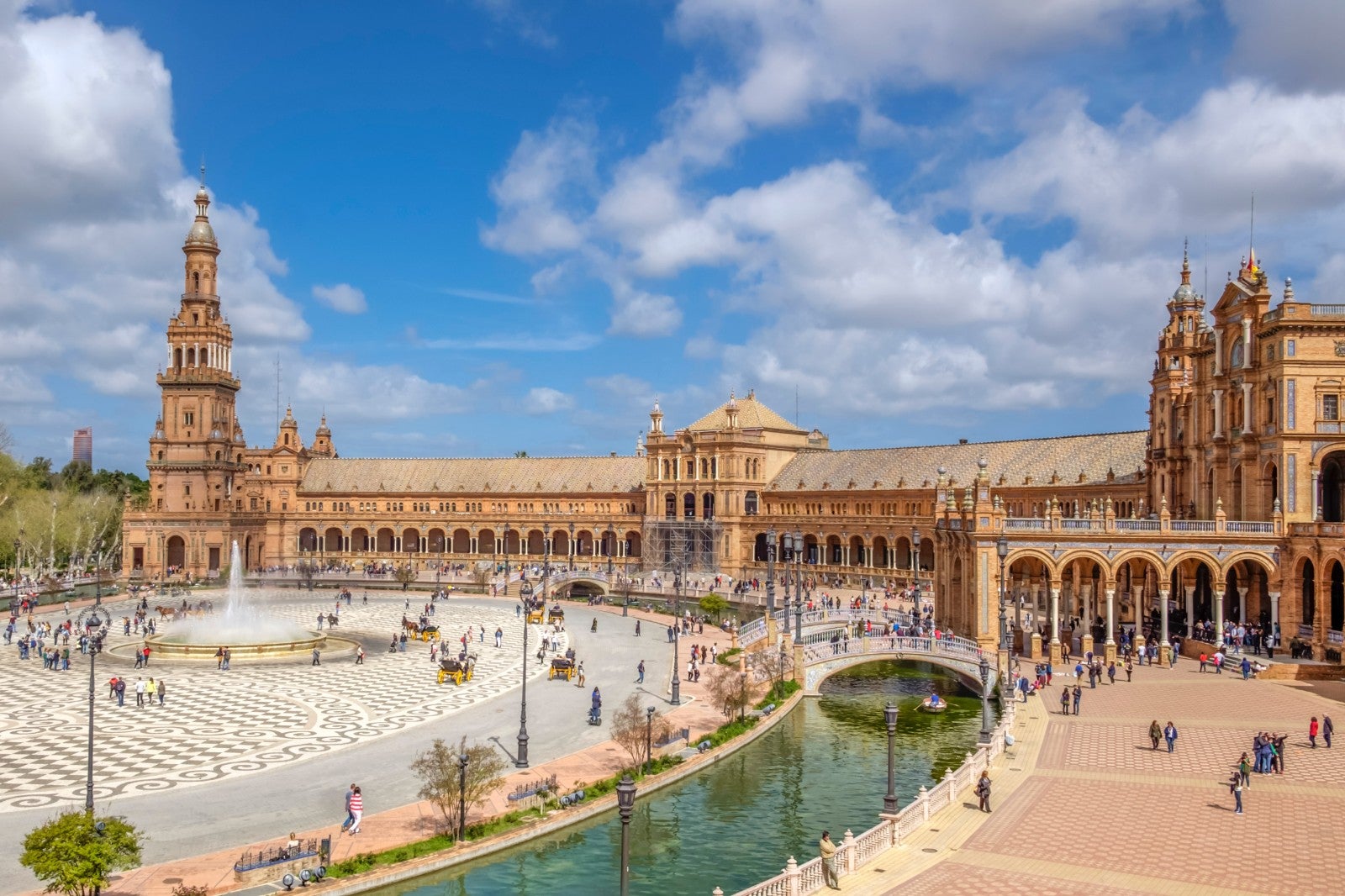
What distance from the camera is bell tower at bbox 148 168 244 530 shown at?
375 ft

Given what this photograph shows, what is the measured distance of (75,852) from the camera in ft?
72.3

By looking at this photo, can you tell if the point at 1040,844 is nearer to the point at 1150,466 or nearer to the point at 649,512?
the point at 1150,466

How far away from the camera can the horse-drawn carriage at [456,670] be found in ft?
171

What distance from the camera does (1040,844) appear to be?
25891 mm

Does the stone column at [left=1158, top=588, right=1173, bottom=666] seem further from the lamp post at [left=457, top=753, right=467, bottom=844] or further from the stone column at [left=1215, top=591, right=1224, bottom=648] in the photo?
the lamp post at [left=457, top=753, right=467, bottom=844]

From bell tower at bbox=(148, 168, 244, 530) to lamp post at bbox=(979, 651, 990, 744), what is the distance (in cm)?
8691

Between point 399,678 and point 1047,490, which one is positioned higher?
point 1047,490

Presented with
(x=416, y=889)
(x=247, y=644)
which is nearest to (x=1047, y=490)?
(x=247, y=644)

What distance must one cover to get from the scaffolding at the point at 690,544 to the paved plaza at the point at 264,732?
40665 mm

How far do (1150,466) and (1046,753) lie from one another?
39809 mm

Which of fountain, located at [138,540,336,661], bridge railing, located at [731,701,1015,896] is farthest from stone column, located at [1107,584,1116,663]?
fountain, located at [138,540,336,661]

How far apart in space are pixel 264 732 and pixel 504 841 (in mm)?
15238

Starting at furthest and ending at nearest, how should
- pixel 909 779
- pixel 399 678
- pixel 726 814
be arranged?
pixel 399 678 → pixel 909 779 → pixel 726 814

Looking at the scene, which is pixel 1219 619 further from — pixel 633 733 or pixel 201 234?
pixel 201 234
